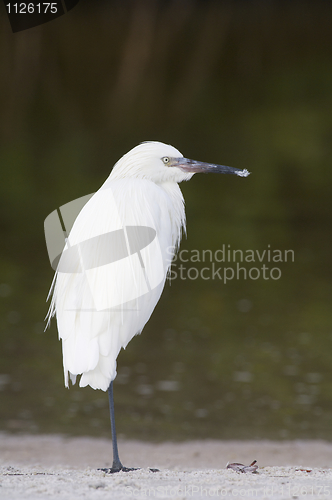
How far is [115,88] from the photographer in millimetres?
23281

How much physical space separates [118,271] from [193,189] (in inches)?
534

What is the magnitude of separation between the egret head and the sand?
83.0 inches

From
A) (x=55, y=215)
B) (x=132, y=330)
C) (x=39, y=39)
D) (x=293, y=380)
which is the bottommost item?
(x=293, y=380)

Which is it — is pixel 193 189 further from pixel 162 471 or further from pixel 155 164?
pixel 162 471

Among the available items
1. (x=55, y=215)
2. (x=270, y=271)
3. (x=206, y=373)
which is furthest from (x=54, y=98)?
(x=55, y=215)

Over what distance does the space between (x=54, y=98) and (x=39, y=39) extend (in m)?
2.75

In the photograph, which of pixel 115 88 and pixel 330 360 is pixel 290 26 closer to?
pixel 115 88

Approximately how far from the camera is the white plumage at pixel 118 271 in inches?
162

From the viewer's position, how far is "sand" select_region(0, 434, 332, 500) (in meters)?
3.35

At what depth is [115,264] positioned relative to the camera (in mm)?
4344

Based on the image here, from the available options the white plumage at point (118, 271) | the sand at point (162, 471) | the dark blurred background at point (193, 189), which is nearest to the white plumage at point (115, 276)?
the white plumage at point (118, 271)

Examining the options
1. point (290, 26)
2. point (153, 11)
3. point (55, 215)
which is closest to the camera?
point (55, 215)

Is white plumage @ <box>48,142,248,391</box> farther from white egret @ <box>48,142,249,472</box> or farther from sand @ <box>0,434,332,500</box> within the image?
sand @ <box>0,434,332,500</box>

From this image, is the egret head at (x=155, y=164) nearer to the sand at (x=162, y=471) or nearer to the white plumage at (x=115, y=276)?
the white plumage at (x=115, y=276)
